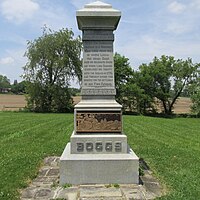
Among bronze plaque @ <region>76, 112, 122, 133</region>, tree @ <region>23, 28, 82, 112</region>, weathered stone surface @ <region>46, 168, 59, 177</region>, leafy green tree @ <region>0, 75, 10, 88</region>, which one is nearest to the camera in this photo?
bronze plaque @ <region>76, 112, 122, 133</region>

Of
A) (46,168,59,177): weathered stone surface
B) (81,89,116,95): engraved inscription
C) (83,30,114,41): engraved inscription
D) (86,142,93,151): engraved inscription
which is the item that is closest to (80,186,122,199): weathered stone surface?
(86,142,93,151): engraved inscription

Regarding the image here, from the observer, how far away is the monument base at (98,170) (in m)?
5.33

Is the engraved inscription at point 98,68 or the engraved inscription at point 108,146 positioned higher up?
the engraved inscription at point 98,68

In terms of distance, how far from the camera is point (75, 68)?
34.5 meters

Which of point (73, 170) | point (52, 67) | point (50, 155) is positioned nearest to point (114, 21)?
point (73, 170)

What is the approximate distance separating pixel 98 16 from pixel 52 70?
28.6m

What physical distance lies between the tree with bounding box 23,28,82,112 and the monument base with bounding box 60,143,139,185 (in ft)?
94.0

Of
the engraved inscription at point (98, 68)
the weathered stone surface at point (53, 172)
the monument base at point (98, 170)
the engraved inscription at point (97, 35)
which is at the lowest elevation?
the weathered stone surface at point (53, 172)

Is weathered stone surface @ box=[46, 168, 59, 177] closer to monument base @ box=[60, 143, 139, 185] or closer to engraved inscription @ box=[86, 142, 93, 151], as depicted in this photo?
monument base @ box=[60, 143, 139, 185]

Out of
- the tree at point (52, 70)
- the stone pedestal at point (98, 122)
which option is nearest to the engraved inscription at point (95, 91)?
the stone pedestal at point (98, 122)

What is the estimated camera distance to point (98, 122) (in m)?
5.90

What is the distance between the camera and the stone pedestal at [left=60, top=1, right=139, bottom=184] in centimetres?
537

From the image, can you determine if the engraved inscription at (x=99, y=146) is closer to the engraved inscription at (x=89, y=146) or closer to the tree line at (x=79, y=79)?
the engraved inscription at (x=89, y=146)

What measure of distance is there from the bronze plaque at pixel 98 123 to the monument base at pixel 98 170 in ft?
2.15
